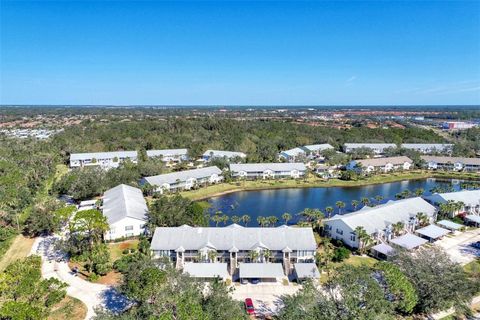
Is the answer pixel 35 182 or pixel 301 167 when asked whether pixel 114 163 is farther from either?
pixel 301 167

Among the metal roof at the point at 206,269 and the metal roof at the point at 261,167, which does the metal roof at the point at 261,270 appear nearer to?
the metal roof at the point at 206,269

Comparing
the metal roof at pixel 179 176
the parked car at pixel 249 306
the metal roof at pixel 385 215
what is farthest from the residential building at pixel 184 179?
the parked car at pixel 249 306

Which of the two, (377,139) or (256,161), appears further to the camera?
(377,139)

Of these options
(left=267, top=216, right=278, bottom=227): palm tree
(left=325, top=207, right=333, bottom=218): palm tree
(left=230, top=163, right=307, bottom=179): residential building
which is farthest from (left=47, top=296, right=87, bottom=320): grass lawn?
(left=230, top=163, right=307, bottom=179): residential building

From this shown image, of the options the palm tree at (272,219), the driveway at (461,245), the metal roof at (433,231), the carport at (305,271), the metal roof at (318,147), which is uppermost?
the metal roof at (318,147)

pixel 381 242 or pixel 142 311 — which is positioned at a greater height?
pixel 142 311

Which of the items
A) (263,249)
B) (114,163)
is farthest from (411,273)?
(114,163)

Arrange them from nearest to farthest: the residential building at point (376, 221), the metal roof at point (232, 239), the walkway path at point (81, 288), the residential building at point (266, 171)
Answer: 1. the walkway path at point (81, 288)
2. the metal roof at point (232, 239)
3. the residential building at point (376, 221)
4. the residential building at point (266, 171)
